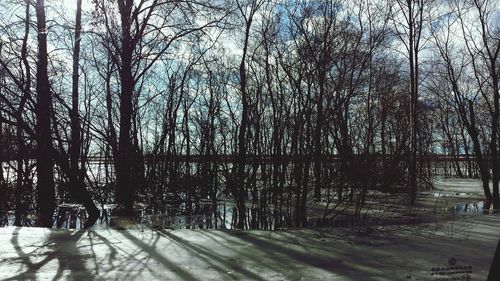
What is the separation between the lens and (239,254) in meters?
6.45

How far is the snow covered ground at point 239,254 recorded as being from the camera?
5398 millimetres

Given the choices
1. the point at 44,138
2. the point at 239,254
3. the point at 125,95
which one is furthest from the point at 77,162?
the point at 239,254

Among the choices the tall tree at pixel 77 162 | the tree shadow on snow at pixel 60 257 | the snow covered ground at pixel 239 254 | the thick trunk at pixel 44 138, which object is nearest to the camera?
the tree shadow on snow at pixel 60 257

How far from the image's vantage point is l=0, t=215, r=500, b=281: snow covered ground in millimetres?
5398

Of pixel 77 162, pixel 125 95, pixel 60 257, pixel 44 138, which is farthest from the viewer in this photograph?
pixel 77 162

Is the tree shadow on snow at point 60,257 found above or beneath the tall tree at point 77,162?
beneath

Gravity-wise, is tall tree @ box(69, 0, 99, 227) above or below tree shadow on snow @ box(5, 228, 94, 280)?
above

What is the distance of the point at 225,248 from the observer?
6.84 metres

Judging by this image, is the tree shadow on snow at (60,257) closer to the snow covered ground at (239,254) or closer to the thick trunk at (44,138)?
the snow covered ground at (239,254)

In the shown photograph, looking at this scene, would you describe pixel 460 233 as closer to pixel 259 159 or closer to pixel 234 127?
pixel 259 159

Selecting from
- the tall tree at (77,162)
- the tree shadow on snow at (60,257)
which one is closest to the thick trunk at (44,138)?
the tall tree at (77,162)

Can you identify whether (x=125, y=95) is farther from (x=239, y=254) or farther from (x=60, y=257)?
(x=239, y=254)

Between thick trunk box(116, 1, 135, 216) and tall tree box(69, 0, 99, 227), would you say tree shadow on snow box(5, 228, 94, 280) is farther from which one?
thick trunk box(116, 1, 135, 216)

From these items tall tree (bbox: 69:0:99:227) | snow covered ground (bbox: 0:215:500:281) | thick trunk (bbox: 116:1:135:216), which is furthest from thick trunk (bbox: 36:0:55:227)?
snow covered ground (bbox: 0:215:500:281)
